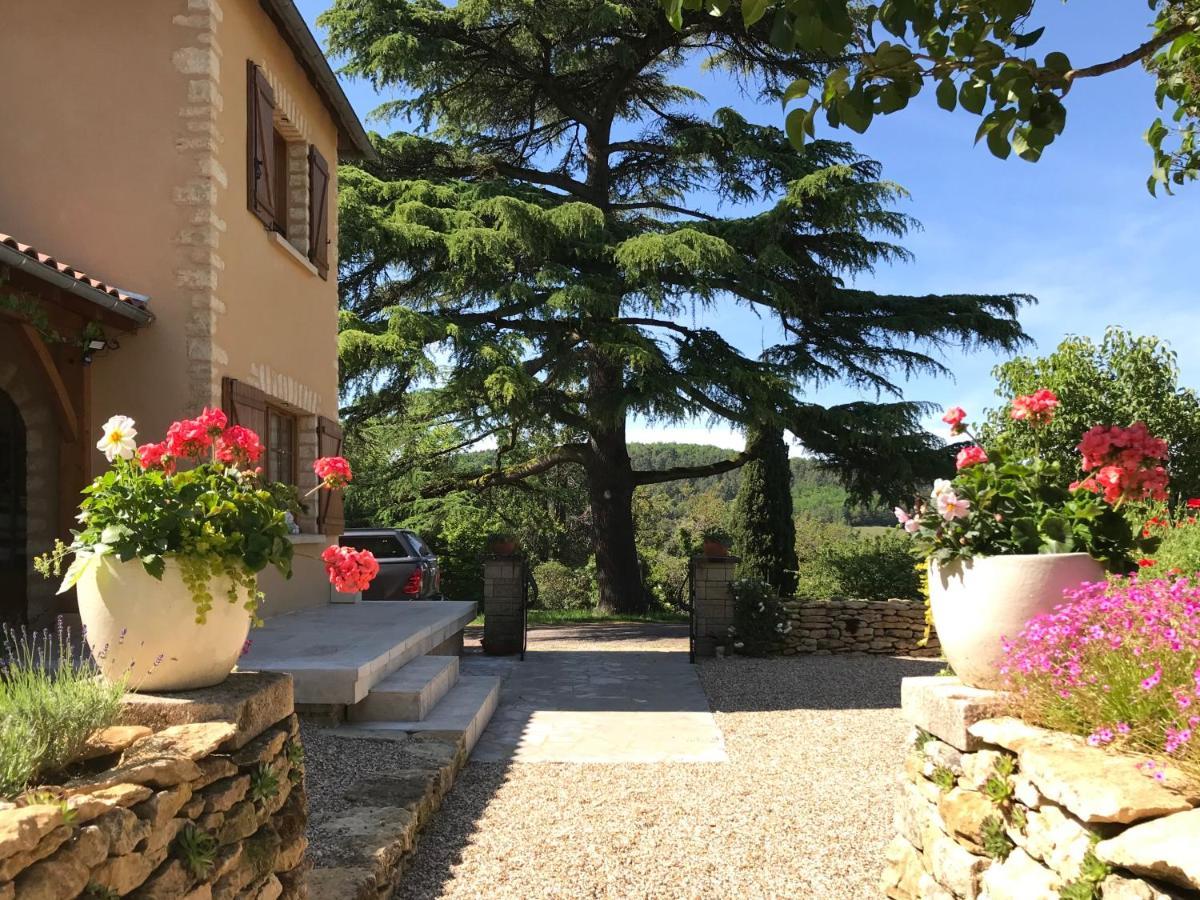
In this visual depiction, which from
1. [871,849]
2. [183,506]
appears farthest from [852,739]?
[183,506]

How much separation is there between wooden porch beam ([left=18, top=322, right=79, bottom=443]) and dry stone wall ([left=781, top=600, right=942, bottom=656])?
814 centimetres

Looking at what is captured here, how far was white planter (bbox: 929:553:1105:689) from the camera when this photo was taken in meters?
3.47

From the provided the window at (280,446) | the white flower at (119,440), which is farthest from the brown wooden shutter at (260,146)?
the white flower at (119,440)

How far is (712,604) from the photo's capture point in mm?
11523

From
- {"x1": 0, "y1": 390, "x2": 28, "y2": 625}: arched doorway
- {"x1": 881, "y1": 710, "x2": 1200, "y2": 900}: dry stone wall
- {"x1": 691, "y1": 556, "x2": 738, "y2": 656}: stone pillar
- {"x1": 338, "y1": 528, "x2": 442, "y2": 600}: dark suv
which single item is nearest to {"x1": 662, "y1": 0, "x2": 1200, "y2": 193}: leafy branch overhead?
{"x1": 881, "y1": 710, "x2": 1200, "y2": 900}: dry stone wall

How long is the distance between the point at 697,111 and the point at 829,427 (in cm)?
608

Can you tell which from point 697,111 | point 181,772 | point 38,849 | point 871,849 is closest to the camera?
point 38,849

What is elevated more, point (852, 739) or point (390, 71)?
point (390, 71)

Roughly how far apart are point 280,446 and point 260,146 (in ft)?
9.36

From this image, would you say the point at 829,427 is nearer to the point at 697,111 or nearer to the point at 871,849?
the point at 697,111

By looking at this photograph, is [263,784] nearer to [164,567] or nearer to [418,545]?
[164,567]

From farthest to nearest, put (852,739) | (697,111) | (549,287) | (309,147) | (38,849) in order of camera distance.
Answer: (697,111) → (549,287) → (309,147) → (852,739) → (38,849)

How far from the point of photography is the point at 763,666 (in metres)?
10.8

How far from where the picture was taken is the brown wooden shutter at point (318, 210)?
10047 millimetres
